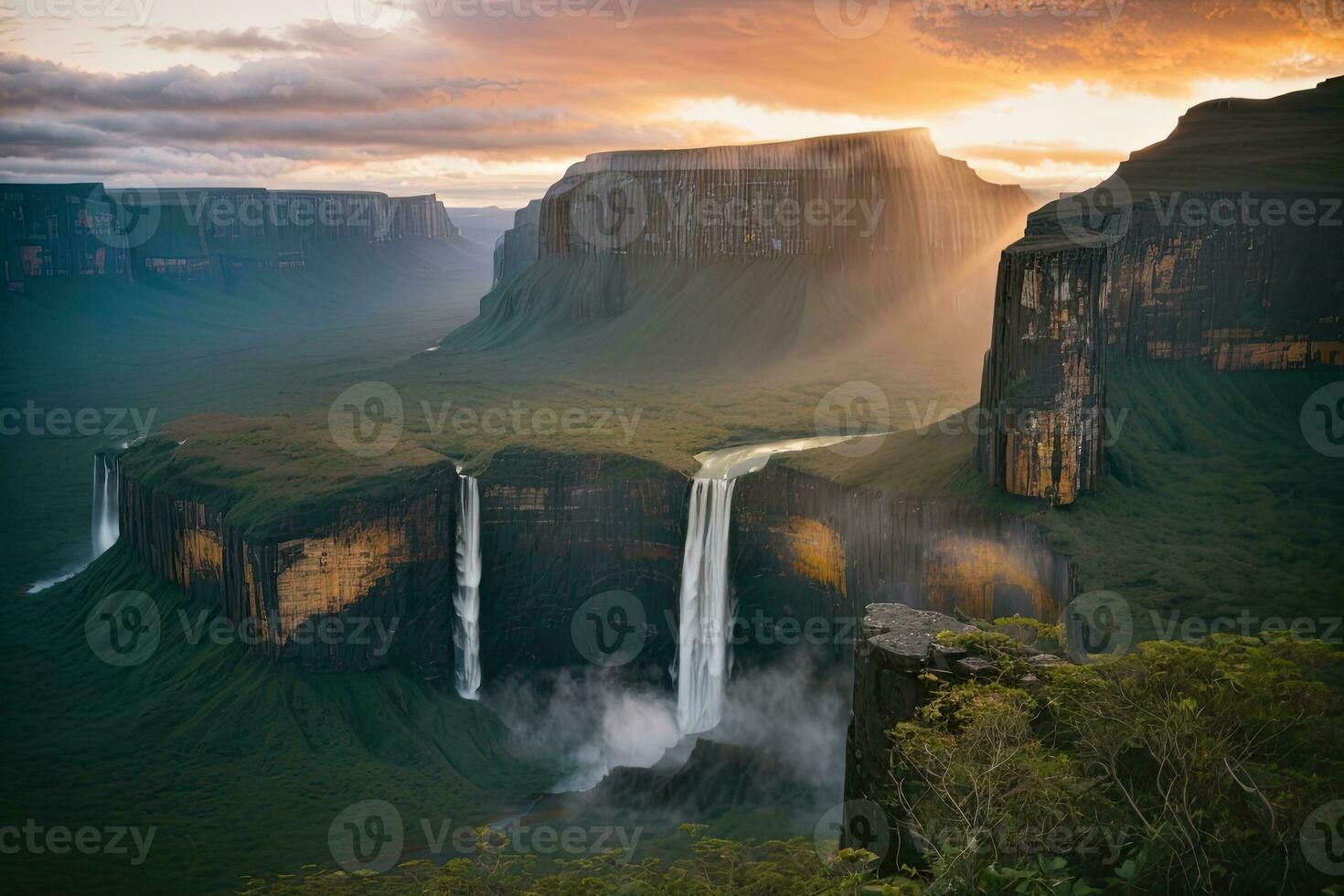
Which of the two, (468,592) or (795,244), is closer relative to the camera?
(468,592)

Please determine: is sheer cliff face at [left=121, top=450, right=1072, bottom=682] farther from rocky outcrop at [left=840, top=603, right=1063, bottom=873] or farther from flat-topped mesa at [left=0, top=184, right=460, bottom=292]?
flat-topped mesa at [left=0, top=184, right=460, bottom=292]

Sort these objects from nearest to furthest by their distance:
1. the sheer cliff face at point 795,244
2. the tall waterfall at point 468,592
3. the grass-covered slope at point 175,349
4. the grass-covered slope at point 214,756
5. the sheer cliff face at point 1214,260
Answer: the grass-covered slope at point 214,756
the sheer cliff face at point 1214,260
the tall waterfall at point 468,592
the grass-covered slope at point 175,349
the sheer cliff face at point 795,244

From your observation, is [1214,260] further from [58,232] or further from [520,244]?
[58,232]

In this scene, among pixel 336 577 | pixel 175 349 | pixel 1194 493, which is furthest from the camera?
pixel 175 349

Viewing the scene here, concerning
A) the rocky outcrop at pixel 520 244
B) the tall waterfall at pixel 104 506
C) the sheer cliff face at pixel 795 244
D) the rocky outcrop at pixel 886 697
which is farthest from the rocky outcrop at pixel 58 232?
the rocky outcrop at pixel 886 697

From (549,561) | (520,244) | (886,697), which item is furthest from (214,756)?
(520,244)

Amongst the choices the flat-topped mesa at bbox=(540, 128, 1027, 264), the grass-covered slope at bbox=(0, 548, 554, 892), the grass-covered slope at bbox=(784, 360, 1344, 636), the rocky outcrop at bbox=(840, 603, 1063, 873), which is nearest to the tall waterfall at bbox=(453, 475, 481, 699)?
the grass-covered slope at bbox=(0, 548, 554, 892)

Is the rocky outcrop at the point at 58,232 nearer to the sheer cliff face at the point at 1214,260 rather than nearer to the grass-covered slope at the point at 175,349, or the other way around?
the grass-covered slope at the point at 175,349
